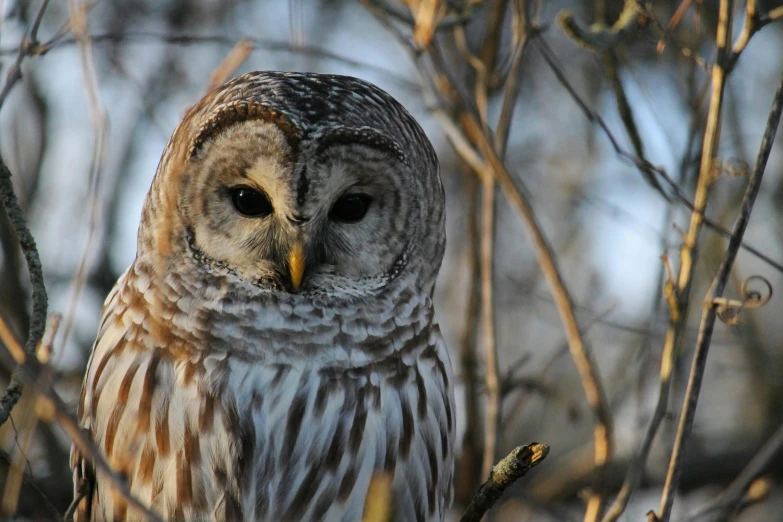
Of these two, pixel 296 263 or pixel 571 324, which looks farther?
pixel 571 324

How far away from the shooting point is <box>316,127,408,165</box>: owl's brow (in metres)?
2.95

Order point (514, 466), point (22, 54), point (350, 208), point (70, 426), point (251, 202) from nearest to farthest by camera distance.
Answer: point (70, 426) → point (514, 466) → point (22, 54) → point (251, 202) → point (350, 208)

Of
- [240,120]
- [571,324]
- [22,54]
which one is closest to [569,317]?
[571,324]

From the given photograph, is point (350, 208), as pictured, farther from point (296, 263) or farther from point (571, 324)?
point (571, 324)

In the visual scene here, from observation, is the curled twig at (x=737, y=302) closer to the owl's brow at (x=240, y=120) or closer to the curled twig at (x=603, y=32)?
the curled twig at (x=603, y=32)

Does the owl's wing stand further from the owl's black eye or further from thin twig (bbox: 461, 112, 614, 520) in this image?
thin twig (bbox: 461, 112, 614, 520)

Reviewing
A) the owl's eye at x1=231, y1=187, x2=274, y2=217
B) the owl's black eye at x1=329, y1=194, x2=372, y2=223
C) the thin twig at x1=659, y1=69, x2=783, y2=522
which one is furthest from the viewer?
the owl's black eye at x1=329, y1=194, x2=372, y2=223

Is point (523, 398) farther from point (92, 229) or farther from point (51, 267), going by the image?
point (92, 229)

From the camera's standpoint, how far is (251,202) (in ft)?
9.95

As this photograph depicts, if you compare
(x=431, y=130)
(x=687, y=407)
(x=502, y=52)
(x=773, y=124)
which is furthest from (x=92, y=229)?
(x=431, y=130)

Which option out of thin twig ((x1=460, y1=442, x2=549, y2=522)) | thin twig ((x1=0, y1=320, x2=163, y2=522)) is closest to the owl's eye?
thin twig ((x1=460, y1=442, x2=549, y2=522))

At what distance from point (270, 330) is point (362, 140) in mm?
664

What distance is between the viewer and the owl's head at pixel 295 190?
2.93 metres

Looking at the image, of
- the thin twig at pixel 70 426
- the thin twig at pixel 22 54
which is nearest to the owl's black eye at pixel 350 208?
the thin twig at pixel 22 54
